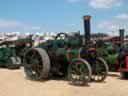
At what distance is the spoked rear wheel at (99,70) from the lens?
11.0 metres

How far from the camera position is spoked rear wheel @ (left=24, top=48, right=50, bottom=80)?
11.0 metres

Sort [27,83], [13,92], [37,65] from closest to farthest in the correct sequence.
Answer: [13,92] < [27,83] < [37,65]

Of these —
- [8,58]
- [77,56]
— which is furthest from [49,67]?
[8,58]

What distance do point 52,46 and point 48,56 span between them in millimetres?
439

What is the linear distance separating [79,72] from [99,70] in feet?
3.69

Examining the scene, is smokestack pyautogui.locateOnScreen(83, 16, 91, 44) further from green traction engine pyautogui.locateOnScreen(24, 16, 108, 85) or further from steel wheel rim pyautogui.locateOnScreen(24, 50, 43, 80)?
steel wheel rim pyautogui.locateOnScreen(24, 50, 43, 80)

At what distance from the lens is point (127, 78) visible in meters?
12.0

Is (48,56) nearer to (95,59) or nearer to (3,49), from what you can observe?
(95,59)

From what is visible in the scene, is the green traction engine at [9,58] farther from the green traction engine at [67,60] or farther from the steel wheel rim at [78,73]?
the steel wheel rim at [78,73]

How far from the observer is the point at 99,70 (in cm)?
1113

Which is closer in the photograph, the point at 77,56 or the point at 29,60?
the point at 77,56

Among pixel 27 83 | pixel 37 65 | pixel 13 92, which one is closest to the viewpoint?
pixel 13 92

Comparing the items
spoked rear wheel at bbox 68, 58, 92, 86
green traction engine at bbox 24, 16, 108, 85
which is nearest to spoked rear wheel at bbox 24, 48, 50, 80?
green traction engine at bbox 24, 16, 108, 85

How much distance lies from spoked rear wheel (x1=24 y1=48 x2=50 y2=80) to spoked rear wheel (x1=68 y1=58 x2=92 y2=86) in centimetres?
101
